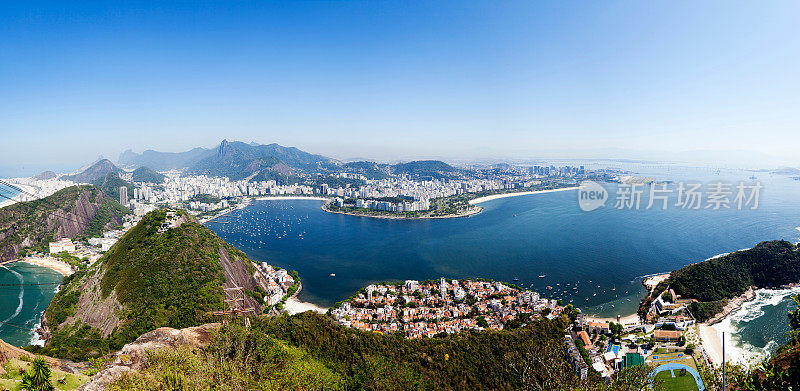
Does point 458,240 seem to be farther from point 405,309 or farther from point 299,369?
point 299,369

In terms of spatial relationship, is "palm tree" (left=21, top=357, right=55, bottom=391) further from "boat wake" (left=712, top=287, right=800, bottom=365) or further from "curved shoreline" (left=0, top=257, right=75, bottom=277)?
"curved shoreline" (left=0, top=257, right=75, bottom=277)

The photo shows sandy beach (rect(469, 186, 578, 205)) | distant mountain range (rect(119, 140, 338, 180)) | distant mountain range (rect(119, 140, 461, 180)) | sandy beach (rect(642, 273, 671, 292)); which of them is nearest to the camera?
sandy beach (rect(642, 273, 671, 292))

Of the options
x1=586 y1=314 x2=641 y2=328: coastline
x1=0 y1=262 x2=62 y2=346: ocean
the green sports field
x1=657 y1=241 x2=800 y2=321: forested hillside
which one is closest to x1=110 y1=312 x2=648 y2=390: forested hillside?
the green sports field

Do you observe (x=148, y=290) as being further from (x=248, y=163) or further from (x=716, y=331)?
(x=248, y=163)

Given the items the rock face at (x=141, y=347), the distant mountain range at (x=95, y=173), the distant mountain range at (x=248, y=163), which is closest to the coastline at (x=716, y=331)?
the rock face at (x=141, y=347)

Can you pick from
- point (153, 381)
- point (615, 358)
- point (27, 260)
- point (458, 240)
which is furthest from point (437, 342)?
point (27, 260)

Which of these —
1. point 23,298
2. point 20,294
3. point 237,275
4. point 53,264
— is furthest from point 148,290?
point 53,264

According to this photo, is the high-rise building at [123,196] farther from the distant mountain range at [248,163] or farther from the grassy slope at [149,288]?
the grassy slope at [149,288]
